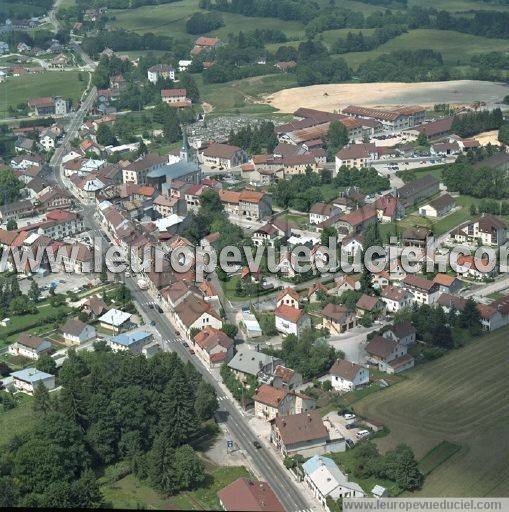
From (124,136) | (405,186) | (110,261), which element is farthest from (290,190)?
(124,136)

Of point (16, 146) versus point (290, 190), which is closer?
point (290, 190)

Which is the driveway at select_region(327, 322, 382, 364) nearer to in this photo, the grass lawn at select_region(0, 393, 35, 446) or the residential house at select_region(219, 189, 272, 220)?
the grass lawn at select_region(0, 393, 35, 446)

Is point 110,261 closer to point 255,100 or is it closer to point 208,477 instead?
point 208,477

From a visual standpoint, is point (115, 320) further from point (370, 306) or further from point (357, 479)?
point (357, 479)

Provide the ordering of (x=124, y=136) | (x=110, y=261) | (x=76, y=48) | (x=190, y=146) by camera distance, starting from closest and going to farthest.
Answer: (x=110, y=261)
(x=190, y=146)
(x=124, y=136)
(x=76, y=48)

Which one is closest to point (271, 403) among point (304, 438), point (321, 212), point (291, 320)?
point (304, 438)

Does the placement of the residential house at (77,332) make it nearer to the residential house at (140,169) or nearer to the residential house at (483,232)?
the residential house at (483,232)
